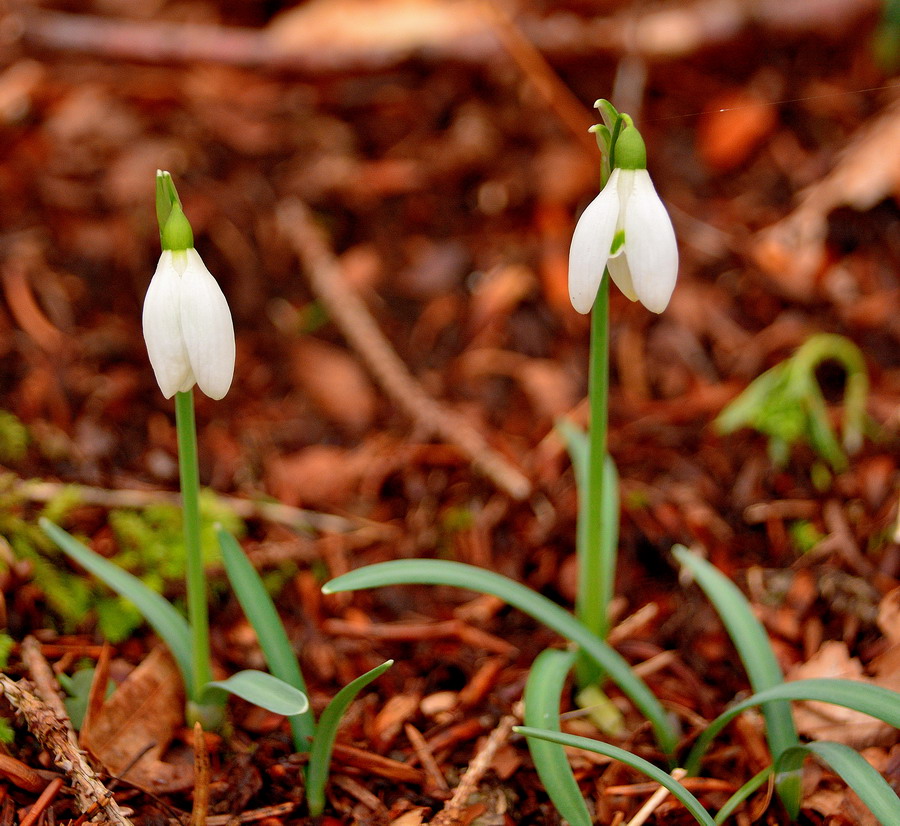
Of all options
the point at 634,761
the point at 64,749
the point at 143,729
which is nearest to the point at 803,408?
the point at 634,761

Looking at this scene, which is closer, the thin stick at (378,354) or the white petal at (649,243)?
the white petal at (649,243)

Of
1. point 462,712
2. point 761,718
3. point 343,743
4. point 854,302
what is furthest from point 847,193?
point 343,743

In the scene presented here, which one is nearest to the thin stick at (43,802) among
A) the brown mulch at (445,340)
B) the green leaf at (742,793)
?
the brown mulch at (445,340)

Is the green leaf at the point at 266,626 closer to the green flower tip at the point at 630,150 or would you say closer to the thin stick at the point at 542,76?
the green flower tip at the point at 630,150

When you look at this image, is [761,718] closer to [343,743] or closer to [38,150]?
[343,743]

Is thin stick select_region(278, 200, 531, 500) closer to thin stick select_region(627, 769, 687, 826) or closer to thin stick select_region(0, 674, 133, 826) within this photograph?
thin stick select_region(627, 769, 687, 826)

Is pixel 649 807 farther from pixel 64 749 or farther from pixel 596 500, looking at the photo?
pixel 64 749
